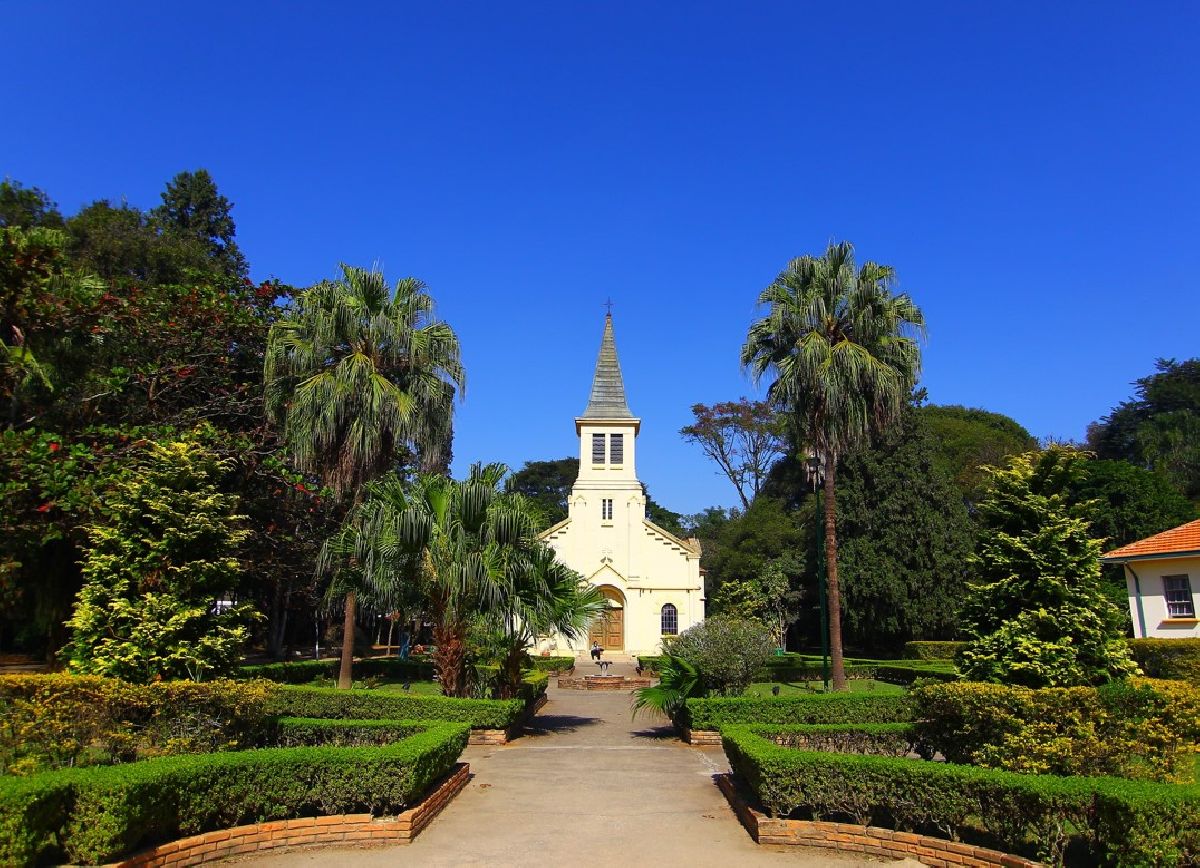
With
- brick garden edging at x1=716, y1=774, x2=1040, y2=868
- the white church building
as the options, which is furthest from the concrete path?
the white church building

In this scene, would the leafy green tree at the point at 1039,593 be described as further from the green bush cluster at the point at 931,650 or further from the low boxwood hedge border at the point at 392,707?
the green bush cluster at the point at 931,650

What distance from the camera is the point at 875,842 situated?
8.12 metres

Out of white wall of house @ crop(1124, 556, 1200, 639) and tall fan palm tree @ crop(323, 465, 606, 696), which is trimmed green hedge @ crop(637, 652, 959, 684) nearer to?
white wall of house @ crop(1124, 556, 1200, 639)

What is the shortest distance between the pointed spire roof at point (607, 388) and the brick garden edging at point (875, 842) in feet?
105

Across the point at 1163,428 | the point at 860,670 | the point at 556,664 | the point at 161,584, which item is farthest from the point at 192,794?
the point at 1163,428

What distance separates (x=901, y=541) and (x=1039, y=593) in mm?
27152

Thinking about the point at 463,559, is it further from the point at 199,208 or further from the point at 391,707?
the point at 199,208

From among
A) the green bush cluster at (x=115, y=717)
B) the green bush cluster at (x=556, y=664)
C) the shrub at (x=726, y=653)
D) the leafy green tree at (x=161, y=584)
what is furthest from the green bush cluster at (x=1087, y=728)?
the green bush cluster at (x=556, y=664)

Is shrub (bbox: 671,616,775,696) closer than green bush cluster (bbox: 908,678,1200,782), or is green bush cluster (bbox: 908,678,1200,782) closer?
green bush cluster (bbox: 908,678,1200,782)

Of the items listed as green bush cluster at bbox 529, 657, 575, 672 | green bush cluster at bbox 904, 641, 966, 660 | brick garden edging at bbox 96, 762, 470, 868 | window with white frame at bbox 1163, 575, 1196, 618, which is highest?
window with white frame at bbox 1163, 575, 1196, 618

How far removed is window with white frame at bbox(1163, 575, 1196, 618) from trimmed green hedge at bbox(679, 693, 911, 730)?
13862mm

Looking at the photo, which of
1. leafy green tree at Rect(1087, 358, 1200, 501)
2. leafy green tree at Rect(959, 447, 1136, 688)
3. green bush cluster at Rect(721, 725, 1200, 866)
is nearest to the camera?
green bush cluster at Rect(721, 725, 1200, 866)

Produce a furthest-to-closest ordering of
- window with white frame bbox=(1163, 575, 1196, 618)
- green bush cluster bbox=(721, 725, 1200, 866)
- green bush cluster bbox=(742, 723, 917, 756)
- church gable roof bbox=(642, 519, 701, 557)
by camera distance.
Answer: church gable roof bbox=(642, 519, 701, 557)
window with white frame bbox=(1163, 575, 1196, 618)
green bush cluster bbox=(742, 723, 917, 756)
green bush cluster bbox=(721, 725, 1200, 866)

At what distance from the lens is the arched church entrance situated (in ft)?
129
